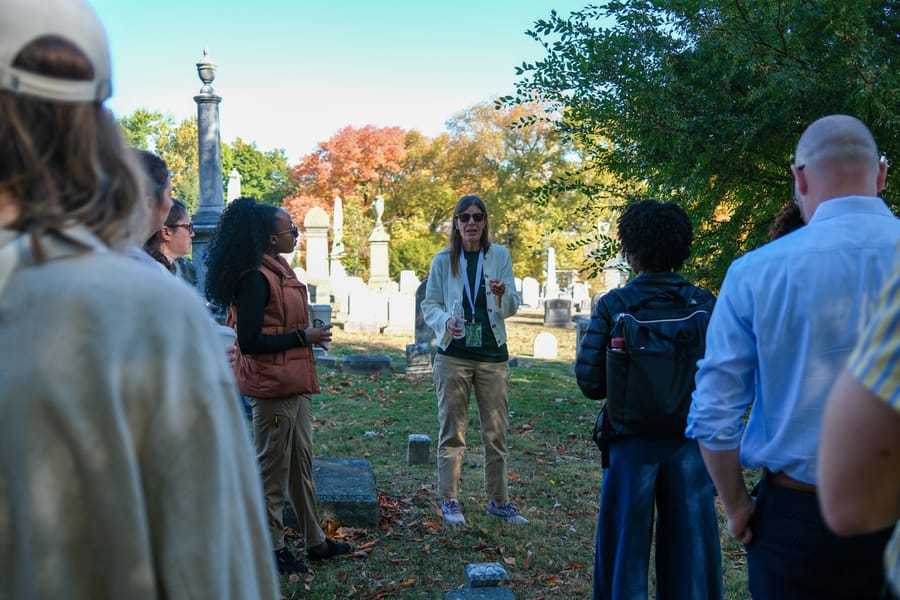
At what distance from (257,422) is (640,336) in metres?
2.27


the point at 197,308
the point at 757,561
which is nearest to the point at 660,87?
the point at 757,561

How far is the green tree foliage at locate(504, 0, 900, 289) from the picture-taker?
4.97 m

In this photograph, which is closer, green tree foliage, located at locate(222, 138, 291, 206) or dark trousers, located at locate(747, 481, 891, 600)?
dark trousers, located at locate(747, 481, 891, 600)

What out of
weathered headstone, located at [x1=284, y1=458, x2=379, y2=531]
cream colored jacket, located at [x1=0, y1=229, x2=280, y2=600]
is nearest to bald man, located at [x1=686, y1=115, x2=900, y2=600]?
cream colored jacket, located at [x1=0, y1=229, x2=280, y2=600]

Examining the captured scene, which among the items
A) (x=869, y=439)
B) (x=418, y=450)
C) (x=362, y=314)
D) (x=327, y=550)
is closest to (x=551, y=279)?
(x=362, y=314)

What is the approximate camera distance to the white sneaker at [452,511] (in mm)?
5543

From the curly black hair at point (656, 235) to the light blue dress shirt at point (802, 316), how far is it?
40.5 inches

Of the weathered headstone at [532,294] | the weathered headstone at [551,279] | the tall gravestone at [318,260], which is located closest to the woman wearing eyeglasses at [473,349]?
the tall gravestone at [318,260]

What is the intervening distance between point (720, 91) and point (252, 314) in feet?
12.3

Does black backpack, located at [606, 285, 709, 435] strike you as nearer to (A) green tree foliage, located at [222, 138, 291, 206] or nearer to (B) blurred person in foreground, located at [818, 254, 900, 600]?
(B) blurred person in foreground, located at [818, 254, 900, 600]

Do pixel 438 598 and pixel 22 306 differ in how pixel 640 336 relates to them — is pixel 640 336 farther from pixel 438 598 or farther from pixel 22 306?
pixel 22 306

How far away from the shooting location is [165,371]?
3.70 feet

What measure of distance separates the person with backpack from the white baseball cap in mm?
2539

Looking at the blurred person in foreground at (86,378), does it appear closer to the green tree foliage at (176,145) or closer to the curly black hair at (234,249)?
the curly black hair at (234,249)
